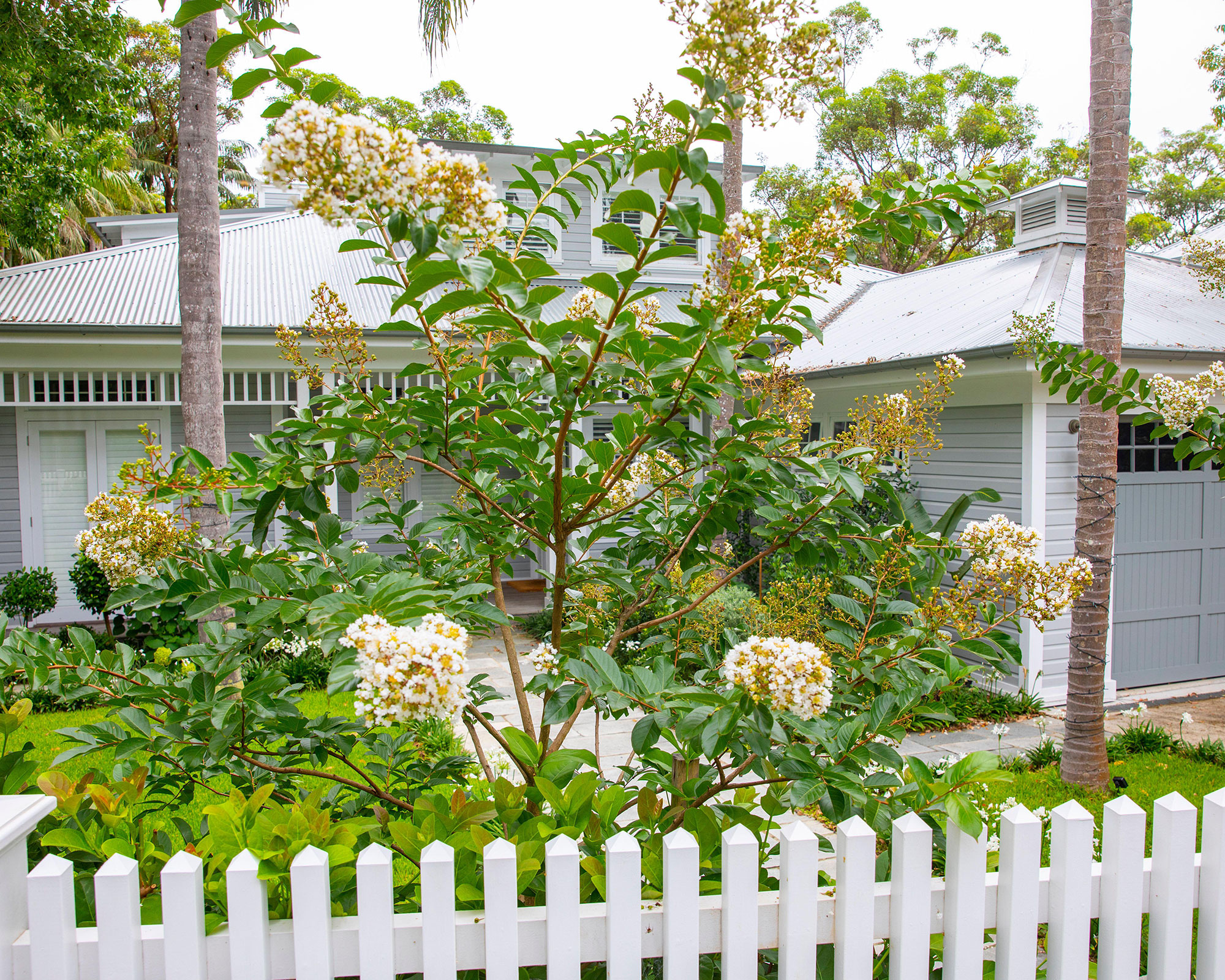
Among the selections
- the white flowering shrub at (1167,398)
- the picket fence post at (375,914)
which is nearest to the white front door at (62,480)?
the white flowering shrub at (1167,398)

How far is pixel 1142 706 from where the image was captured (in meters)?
5.36

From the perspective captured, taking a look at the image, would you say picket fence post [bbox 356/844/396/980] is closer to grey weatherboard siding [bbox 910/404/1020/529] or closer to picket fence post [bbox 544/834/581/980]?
picket fence post [bbox 544/834/581/980]

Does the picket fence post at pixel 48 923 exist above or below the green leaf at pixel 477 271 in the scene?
below

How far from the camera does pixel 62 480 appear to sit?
9406 millimetres

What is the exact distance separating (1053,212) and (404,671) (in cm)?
945

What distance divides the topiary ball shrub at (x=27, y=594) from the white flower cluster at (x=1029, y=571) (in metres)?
8.75

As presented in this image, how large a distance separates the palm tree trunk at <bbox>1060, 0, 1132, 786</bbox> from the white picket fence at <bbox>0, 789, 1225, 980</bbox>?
3.14 m

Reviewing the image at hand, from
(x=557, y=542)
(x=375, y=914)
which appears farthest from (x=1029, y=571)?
(x=375, y=914)

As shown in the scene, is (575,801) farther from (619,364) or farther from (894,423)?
(894,423)

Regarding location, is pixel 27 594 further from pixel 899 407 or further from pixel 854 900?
pixel 854 900

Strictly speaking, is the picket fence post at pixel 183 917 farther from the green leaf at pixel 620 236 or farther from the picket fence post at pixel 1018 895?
the picket fence post at pixel 1018 895

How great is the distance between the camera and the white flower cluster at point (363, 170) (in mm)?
1171

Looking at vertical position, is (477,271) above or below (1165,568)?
above

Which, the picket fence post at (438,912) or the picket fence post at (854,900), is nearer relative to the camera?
the picket fence post at (438,912)
